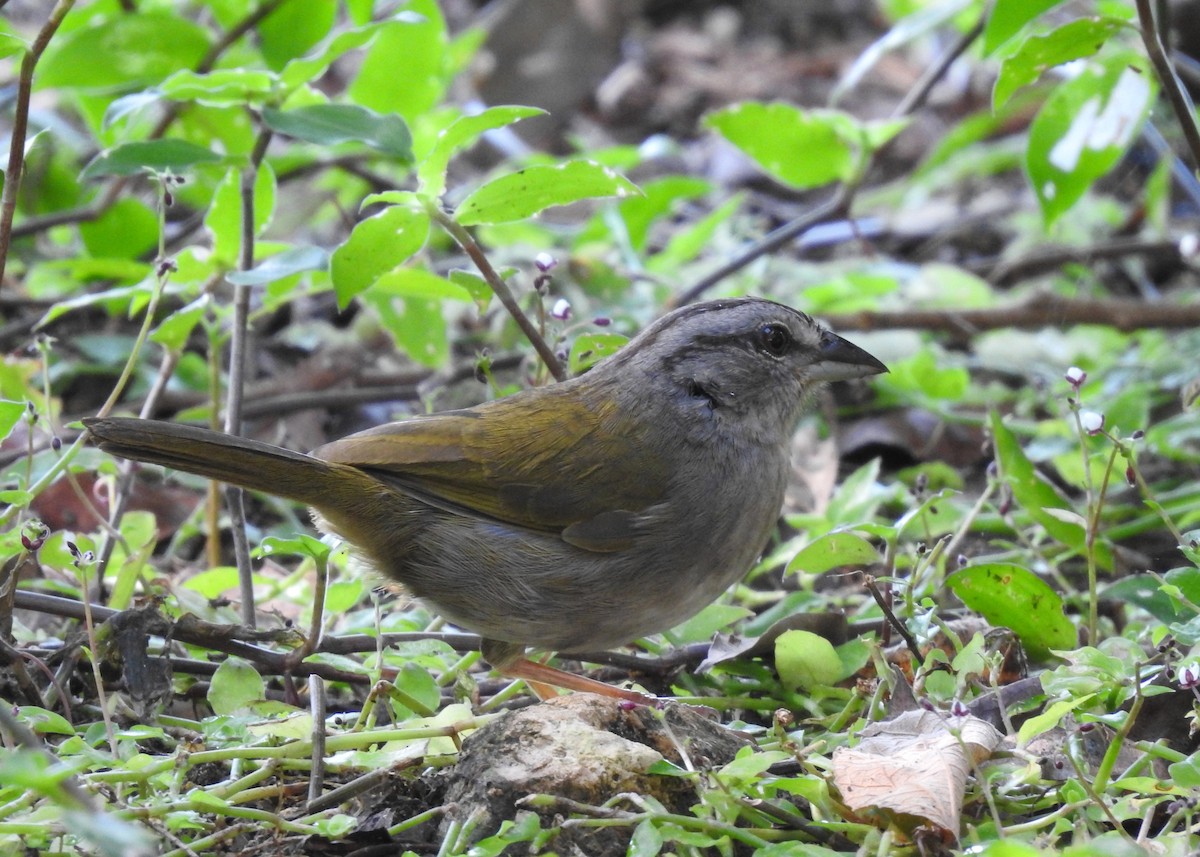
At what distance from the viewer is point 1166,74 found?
377 centimetres

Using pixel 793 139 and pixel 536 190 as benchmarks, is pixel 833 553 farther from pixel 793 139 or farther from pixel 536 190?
pixel 793 139

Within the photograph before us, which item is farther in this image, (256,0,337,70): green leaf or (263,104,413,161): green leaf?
(256,0,337,70): green leaf

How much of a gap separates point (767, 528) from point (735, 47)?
6.96 meters

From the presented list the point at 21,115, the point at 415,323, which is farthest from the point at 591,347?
the point at 21,115

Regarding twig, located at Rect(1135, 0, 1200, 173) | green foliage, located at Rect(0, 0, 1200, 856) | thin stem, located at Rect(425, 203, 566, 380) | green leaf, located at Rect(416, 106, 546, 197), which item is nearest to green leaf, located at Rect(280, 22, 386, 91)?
green foliage, located at Rect(0, 0, 1200, 856)

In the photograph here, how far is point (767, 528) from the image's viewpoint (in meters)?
3.72

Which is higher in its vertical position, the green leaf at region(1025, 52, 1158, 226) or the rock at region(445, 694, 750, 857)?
the green leaf at region(1025, 52, 1158, 226)

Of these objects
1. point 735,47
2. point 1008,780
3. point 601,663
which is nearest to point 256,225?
point 601,663

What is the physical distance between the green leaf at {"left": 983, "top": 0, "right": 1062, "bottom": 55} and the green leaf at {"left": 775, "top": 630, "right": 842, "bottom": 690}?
6.73 ft

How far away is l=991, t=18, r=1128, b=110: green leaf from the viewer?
3.51 m

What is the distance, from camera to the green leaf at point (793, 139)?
505 cm

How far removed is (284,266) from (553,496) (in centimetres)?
98

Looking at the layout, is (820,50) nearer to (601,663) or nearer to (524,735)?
(601,663)

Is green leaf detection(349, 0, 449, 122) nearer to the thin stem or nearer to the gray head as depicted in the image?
the thin stem
